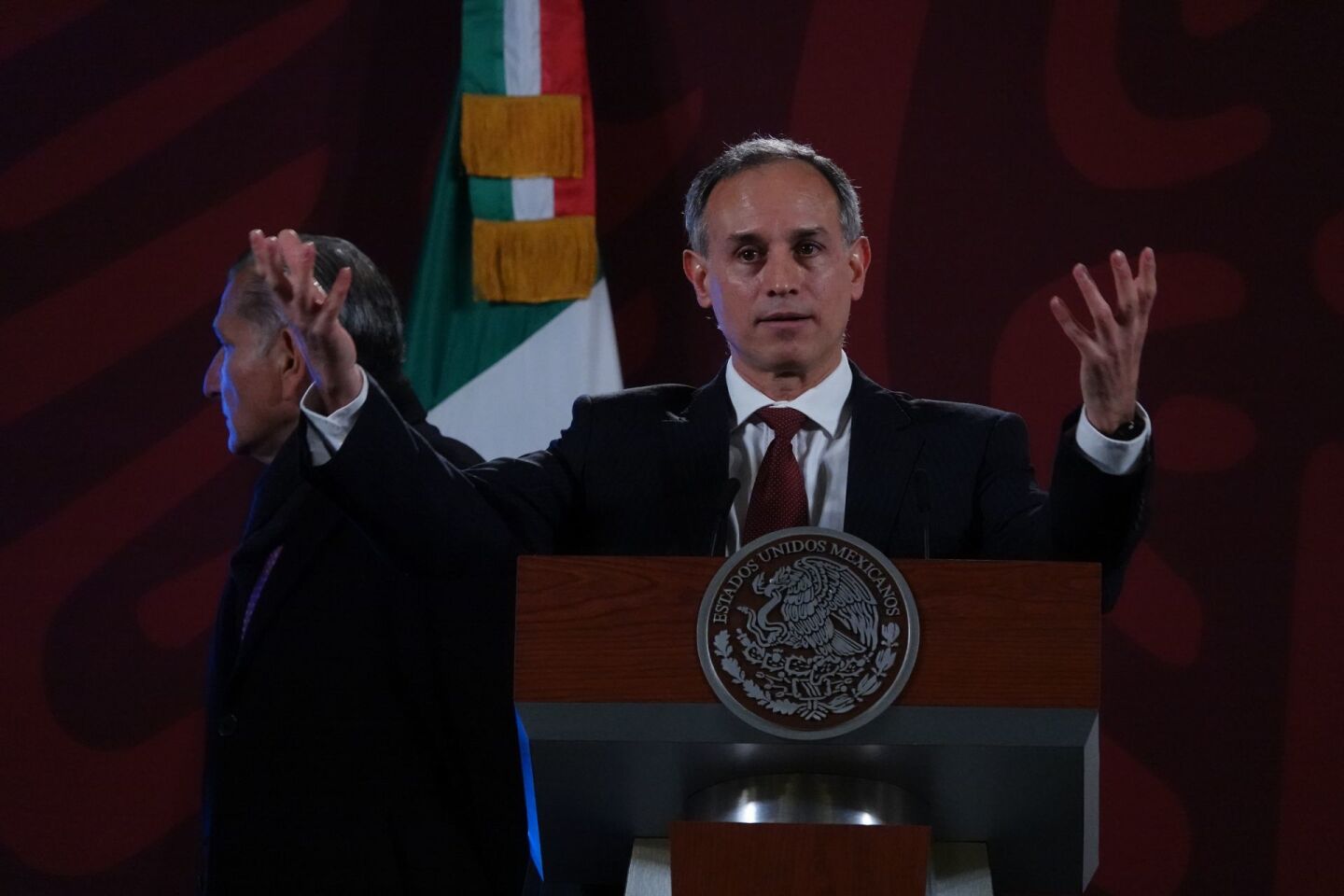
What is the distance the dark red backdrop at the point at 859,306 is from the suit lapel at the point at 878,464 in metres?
1.63

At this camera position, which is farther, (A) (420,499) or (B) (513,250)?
(B) (513,250)

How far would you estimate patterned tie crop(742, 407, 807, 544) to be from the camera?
5.96ft

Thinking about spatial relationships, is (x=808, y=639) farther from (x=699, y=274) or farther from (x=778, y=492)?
(x=699, y=274)

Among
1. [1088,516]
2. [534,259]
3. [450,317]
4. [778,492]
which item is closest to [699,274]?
[778,492]

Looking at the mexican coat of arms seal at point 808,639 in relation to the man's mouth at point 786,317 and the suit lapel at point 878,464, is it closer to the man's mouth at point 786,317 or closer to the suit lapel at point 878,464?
the suit lapel at point 878,464

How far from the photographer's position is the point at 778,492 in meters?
1.84

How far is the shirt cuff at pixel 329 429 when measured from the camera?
164 centimetres

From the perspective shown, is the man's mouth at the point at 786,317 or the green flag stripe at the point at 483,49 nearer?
the man's mouth at the point at 786,317

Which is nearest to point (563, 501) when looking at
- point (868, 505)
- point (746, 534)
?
point (746, 534)

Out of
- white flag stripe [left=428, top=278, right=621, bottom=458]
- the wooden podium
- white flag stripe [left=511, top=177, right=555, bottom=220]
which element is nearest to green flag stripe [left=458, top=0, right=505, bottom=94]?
white flag stripe [left=511, top=177, right=555, bottom=220]

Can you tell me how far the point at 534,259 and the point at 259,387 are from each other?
947 mm

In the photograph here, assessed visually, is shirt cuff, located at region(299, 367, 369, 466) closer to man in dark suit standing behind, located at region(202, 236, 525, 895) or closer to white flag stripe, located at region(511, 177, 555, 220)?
man in dark suit standing behind, located at region(202, 236, 525, 895)

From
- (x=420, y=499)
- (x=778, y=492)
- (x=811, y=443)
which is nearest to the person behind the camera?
(x=420, y=499)

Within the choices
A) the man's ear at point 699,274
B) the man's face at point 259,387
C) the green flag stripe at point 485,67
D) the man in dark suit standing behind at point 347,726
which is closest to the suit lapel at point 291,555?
the man in dark suit standing behind at point 347,726
